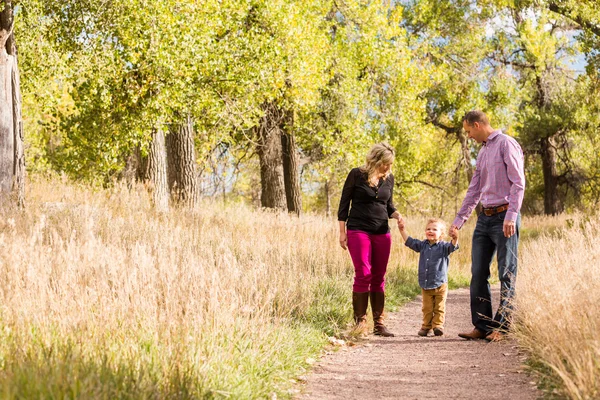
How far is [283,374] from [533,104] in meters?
27.4

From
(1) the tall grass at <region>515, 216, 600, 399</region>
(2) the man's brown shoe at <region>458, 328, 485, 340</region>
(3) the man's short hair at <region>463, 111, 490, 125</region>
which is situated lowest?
(2) the man's brown shoe at <region>458, 328, 485, 340</region>

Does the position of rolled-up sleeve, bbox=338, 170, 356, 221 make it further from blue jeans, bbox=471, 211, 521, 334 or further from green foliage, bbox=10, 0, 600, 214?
green foliage, bbox=10, 0, 600, 214

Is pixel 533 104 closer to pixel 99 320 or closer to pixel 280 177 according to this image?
pixel 280 177

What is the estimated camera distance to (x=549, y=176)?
103ft

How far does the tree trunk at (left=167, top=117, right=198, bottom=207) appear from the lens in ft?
50.8

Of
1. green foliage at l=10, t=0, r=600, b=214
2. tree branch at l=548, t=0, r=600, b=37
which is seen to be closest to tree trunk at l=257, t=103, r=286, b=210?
green foliage at l=10, t=0, r=600, b=214

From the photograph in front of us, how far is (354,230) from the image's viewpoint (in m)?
7.58

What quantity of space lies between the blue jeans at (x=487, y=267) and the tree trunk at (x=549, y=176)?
25.2 metres

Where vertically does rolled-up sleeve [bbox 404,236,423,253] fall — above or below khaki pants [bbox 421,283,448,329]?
above

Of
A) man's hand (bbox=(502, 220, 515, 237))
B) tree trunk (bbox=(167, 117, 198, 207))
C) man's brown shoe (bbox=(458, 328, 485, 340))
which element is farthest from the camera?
tree trunk (bbox=(167, 117, 198, 207))

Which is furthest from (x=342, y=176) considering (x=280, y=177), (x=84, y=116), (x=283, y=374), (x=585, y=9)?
(x=283, y=374)

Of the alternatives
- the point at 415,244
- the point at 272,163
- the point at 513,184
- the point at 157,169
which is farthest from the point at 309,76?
the point at 513,184

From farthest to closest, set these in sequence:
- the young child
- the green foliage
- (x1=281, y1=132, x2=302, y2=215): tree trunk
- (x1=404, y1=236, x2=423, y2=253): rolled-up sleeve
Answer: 1. (x1=281, y1=132, x2=302, y2=215): tree trunk
2. the green foliage
3. (x1=404, y1=236, x2=423, y2=253): rolled-up sleeve
4. the young child

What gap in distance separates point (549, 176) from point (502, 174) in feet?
85.4
